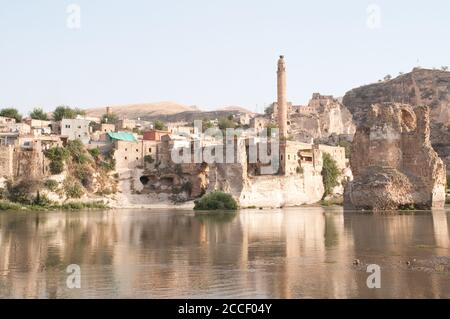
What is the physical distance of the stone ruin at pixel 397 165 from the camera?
139ft

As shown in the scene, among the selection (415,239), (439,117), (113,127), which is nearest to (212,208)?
(113,127)

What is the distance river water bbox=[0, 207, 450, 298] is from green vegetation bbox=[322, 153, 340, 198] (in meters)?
37.7

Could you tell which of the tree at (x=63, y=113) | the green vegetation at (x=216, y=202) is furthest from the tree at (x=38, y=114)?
the green vegetation at (x=216, y=202)

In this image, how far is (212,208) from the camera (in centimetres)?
5181

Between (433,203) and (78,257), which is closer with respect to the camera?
(78,257)

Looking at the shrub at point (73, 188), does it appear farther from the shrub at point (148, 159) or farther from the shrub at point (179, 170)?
the shrub at point (179, 170)

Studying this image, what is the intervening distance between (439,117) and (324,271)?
9726 cm

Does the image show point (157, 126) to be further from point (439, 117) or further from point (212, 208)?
point (439, 117)

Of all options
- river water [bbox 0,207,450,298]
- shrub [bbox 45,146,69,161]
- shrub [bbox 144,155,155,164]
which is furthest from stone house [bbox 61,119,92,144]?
river water [bbox 0,207,450,298]

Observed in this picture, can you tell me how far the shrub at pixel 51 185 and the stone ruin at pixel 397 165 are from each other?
82.9 ft

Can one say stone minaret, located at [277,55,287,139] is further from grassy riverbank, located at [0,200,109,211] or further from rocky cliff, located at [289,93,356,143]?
grassy riverbank, located at [0,200,109,211]

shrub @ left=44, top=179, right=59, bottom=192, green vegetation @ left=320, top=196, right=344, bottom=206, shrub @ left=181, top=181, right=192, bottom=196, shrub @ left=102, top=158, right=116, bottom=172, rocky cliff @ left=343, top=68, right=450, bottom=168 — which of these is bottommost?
green vegetation @ left=320, top=196, right=344, bottom=206

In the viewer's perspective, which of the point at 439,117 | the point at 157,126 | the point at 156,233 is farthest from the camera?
the point at 439,117

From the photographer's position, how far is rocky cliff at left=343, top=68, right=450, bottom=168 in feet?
357
